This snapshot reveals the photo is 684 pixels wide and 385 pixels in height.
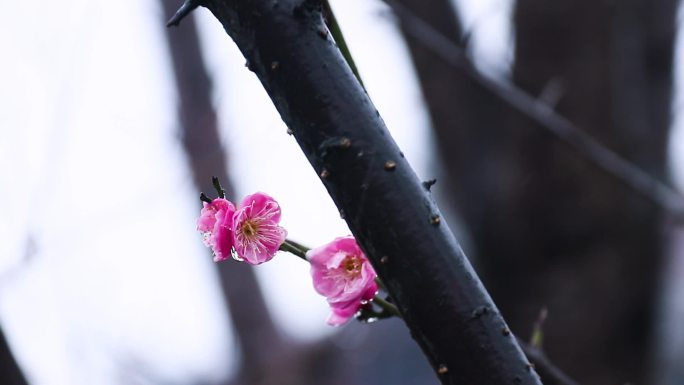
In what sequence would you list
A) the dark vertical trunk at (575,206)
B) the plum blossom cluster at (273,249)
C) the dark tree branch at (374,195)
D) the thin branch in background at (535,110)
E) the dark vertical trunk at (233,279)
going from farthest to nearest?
1. the dark vertical trunk at (233,279)
2. the dark vertical trunk at (575,206)
3. the thin branch in background at (535,110)
4. the plum blossom cluster at (273,249)
5. the dark tree branch at (374,195)

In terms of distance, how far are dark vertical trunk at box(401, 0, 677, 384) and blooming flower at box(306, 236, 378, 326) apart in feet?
7.70

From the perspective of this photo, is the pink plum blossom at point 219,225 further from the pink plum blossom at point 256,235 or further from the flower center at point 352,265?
the flower center at point 352,265

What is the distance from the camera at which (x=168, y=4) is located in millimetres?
3965

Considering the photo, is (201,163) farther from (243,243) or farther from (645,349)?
(243,243)

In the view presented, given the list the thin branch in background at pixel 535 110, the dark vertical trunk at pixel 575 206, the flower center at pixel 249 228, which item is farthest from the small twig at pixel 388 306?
the dark vertical trunk at pixel 575 206

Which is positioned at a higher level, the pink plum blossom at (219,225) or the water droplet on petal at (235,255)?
the pink plum blossom at (219,225)

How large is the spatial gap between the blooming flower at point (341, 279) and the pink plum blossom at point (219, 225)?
77mm

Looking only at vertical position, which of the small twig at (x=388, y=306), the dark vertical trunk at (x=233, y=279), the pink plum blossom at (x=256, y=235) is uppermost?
the dark vertical trunk at (x=233, y=279)

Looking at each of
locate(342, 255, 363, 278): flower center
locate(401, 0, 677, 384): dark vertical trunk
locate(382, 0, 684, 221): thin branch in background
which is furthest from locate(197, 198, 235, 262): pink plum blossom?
locate(401, 0, 677, 384): dark vertical trunk

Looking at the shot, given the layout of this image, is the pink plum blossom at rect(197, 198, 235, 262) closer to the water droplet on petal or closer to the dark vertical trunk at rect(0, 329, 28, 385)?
the water droplet on petal

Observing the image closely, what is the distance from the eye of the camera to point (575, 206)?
9.76ft

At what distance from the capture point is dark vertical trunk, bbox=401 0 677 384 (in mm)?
2932

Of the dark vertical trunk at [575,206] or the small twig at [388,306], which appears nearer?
the small twig at [388,306]

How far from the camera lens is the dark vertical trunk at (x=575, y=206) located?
293cm
